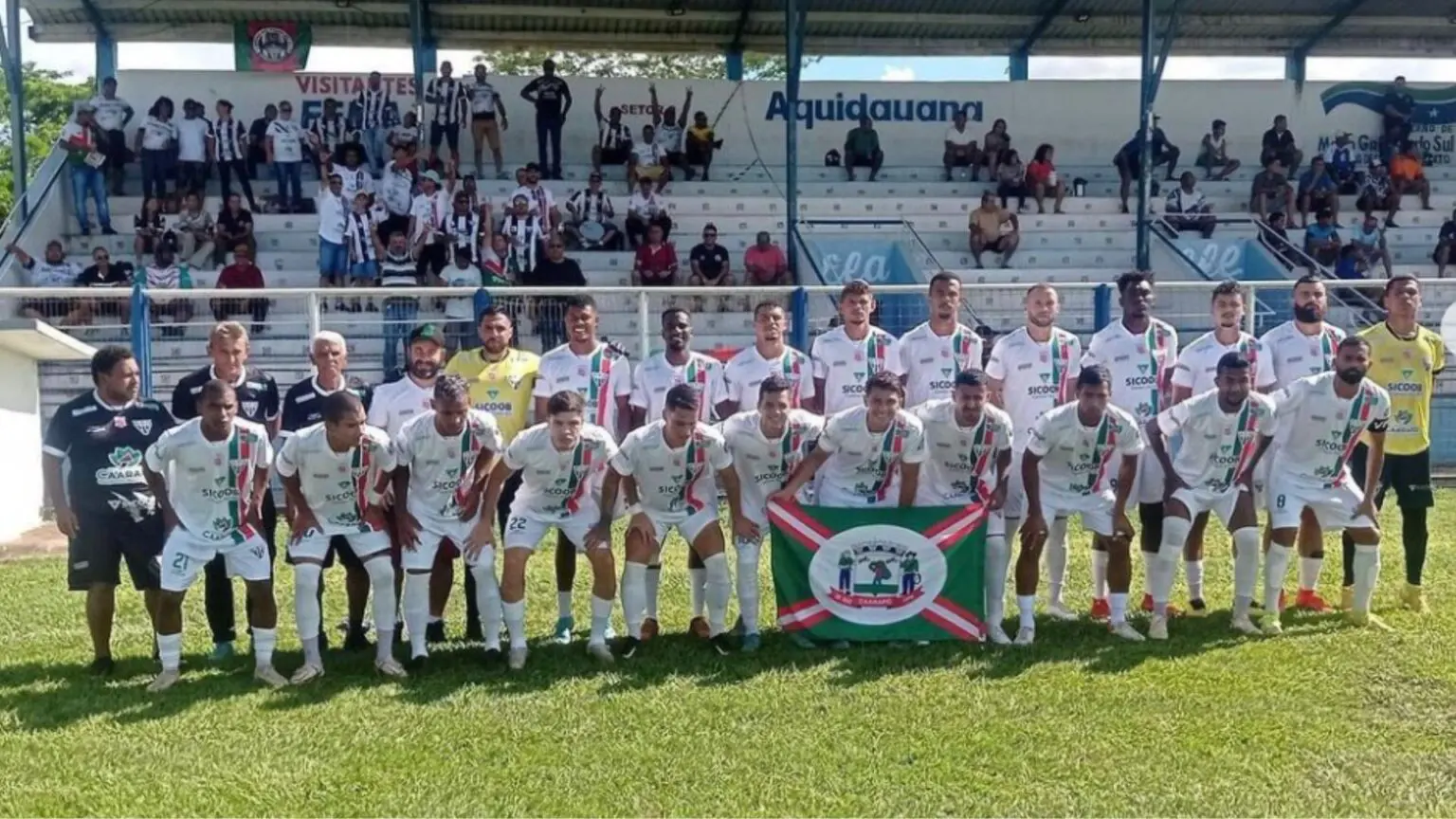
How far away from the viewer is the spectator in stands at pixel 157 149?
1792cm

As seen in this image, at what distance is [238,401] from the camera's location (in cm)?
702

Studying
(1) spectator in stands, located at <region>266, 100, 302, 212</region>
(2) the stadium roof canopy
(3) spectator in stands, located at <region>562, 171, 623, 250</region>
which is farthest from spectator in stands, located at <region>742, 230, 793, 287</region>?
(1) spectator in stands, located at <region>266, 100, 302, 212</region>

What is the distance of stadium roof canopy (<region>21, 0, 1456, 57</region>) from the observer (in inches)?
789

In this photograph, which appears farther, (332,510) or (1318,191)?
(1318,191)

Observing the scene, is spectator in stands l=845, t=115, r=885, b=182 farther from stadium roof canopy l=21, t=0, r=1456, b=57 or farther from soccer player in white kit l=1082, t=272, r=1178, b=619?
soccer player in white kit l=1082, t=272, r=1178, b=619

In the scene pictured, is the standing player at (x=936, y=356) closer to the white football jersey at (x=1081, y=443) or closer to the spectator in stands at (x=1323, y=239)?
the white football jersey at (x=1081, y=443)

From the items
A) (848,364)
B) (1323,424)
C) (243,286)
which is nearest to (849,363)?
(848,364)

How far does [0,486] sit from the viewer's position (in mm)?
10695

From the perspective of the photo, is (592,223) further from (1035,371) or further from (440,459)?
(440,459)

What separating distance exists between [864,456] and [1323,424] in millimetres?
2759

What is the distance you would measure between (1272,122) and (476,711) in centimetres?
2174

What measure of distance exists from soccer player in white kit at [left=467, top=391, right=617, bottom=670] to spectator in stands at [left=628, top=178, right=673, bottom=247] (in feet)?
34.7

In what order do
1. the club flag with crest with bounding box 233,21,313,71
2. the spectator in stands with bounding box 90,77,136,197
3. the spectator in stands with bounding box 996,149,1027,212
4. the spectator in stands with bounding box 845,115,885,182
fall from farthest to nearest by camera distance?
the spectator in stands with bounding box 845,115,885,182 → the spectator in stands with bounding box 996,149,1027,212 → the club flag with crest with bounding box 233,21,313,71 → the spectator in stands with bounding box 90,77,136,197

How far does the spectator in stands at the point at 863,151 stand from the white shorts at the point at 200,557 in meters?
16.2
